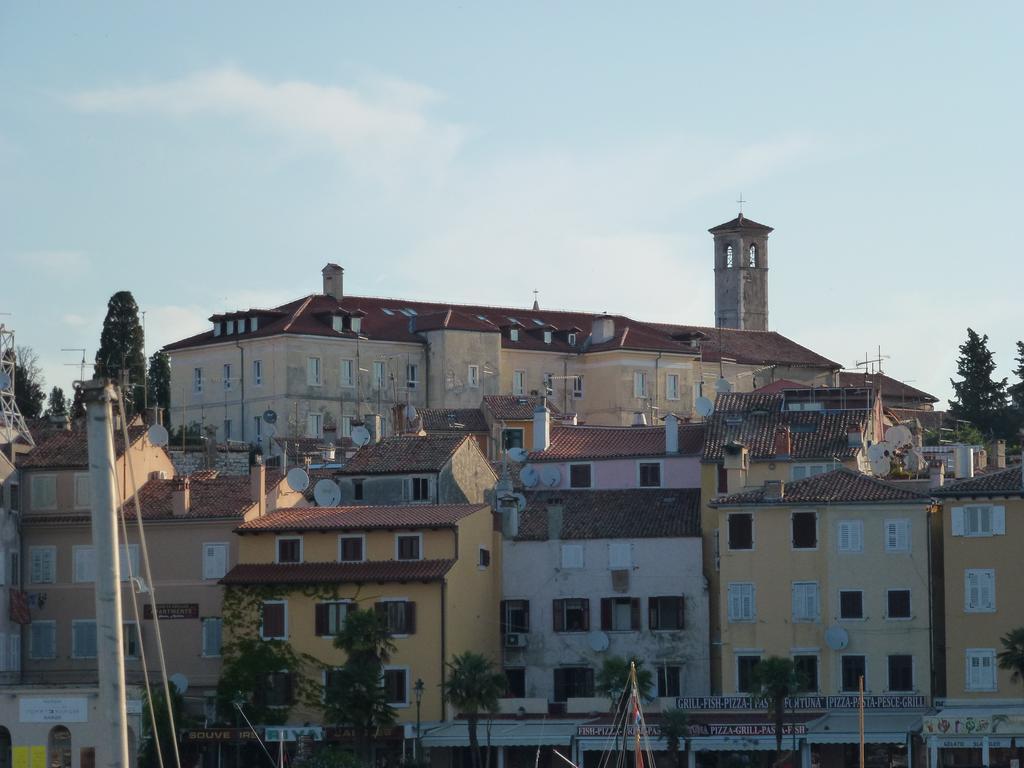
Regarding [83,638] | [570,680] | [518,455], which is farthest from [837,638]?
[83,638]

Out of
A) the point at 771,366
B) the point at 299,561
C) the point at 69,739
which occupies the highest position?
the point at 771,366

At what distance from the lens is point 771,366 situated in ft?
468

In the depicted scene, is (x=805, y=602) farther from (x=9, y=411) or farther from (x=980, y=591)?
(x=9, y=411)

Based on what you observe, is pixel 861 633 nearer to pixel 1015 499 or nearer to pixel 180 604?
pixel 1015 499

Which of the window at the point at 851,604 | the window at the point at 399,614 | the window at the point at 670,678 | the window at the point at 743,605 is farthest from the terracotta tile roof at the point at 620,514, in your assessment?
the window at the point at 399,614

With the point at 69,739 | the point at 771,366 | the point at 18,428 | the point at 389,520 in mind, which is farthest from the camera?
the point at 771,366

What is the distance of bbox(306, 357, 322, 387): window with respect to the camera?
125 meters

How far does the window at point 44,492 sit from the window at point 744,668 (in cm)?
2265

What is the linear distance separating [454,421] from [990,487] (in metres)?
36.3

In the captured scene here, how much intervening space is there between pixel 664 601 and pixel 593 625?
7.87ft

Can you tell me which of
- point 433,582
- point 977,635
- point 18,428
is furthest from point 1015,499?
point 18,428

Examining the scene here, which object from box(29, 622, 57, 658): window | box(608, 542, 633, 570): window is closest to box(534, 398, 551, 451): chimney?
box(608, 542, 633, 570): window

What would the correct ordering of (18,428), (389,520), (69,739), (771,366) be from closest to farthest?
(69,739) < (389,520) < (18,428) < (771,366)

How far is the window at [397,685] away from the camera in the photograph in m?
74.6
